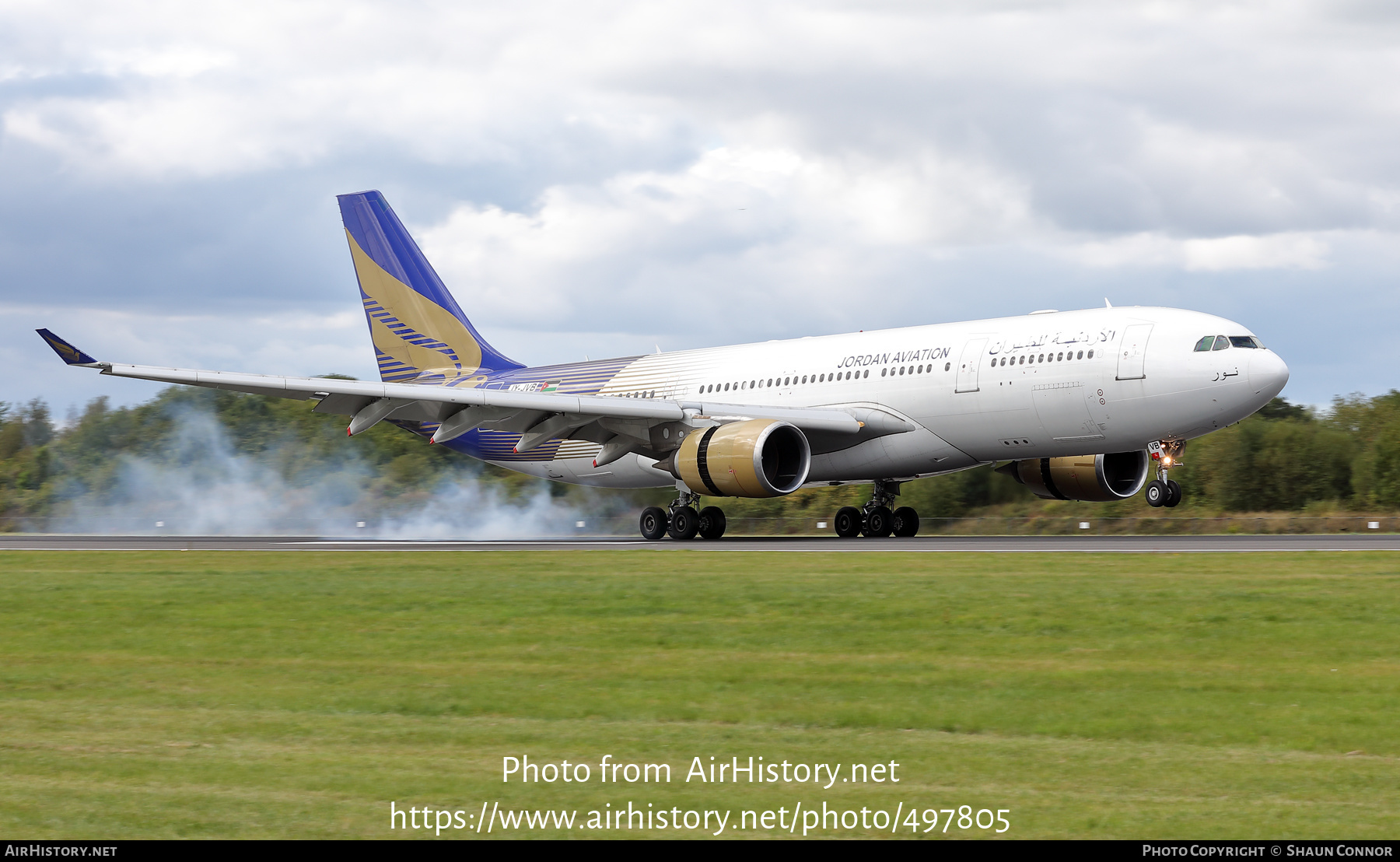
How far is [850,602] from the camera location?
50.0ft

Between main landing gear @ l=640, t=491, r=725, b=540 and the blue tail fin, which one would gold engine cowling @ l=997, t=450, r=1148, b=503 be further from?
the blue tail fin

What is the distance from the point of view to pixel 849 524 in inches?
1373

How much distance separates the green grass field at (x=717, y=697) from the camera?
7121 mm

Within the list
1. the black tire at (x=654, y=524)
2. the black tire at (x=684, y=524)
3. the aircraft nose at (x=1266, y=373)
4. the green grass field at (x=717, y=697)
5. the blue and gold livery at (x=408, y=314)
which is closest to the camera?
the green grass field at (x=717, y=697)

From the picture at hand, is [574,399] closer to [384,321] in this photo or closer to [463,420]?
[463,420]

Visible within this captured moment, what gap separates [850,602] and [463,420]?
19775 mm

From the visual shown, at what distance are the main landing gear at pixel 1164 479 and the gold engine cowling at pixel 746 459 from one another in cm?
706

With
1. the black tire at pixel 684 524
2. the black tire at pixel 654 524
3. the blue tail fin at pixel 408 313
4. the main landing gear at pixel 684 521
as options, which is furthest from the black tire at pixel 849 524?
the blue tail fin at pixel 408 313

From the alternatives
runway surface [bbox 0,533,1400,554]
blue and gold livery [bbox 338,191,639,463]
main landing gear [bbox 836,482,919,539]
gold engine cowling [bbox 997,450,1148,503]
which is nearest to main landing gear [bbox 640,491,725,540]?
runway surface [bbox 0,533,1400,554]

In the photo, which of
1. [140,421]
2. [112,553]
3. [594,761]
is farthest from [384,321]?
[594,761]

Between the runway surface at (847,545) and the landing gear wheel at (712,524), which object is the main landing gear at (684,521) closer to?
the landing gear wheel at (712,524)

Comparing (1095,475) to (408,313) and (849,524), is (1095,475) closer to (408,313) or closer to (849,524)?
(849,524)

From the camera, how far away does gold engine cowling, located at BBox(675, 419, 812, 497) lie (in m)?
28.9

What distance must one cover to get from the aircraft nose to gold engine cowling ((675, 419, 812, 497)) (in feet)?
29.5
